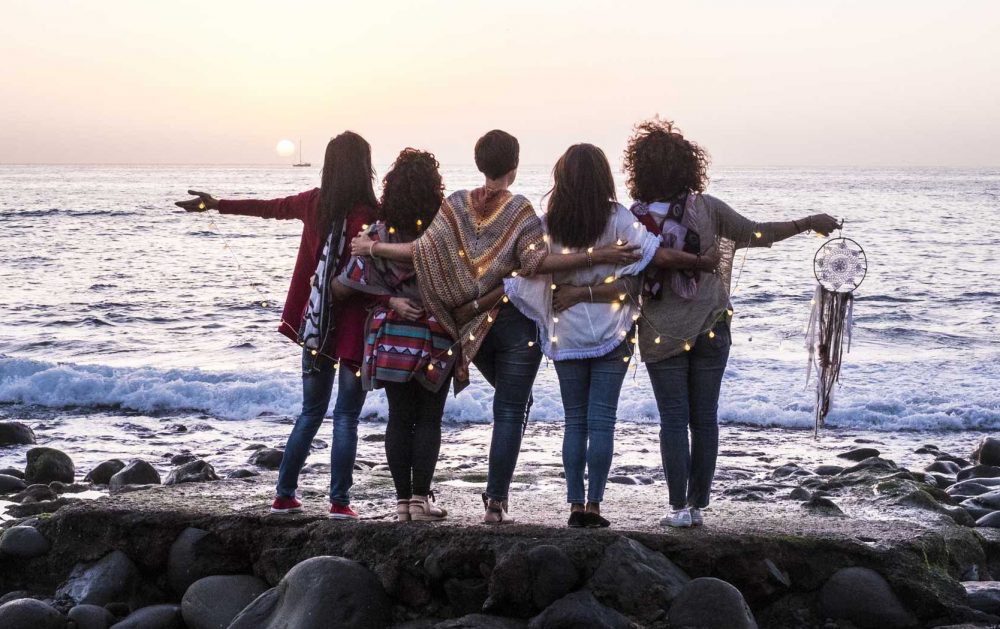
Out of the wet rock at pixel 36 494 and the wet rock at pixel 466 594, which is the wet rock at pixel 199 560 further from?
the wet rock at pixel 36 494

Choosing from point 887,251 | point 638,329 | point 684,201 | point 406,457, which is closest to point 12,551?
point 406,457

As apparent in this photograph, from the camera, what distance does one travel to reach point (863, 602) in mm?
4770

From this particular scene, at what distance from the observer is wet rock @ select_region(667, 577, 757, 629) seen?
4.38 meters

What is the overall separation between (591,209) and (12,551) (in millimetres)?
3752

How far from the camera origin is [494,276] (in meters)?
5.02

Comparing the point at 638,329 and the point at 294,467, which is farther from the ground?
the point at 638,329

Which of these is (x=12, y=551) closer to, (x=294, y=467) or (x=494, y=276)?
(x=294, y=467)

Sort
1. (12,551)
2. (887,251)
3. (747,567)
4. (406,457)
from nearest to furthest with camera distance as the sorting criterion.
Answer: (747,567)
(406,457)
(12,551)
(887,251)

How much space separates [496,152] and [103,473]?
598 centimetres

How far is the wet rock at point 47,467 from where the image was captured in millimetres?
9016

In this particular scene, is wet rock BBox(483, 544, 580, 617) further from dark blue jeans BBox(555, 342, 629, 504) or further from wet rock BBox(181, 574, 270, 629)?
wet rock BBox(181, 574, 270, 629)

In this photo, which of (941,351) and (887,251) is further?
(887,251)

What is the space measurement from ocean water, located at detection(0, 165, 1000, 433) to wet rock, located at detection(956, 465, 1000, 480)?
5.74 feet

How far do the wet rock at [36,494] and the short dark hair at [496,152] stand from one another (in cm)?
537
